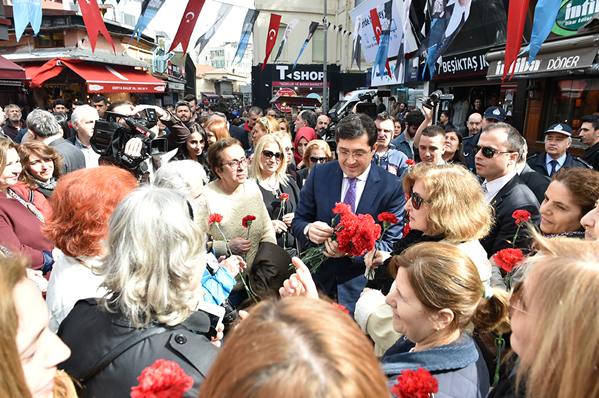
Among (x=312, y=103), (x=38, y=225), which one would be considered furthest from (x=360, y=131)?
(x=312, y=103)

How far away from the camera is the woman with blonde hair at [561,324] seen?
2.91 feet

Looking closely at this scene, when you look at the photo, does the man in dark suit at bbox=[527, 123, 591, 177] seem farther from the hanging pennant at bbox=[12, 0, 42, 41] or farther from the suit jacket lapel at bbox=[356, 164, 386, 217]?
the hanging pennant at bbox=[12, 0, 42, 41]

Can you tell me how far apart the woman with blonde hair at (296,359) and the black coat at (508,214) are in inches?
84.4

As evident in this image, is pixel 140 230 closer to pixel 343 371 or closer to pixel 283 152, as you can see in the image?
pixel 343 371

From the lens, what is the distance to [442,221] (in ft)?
6.41

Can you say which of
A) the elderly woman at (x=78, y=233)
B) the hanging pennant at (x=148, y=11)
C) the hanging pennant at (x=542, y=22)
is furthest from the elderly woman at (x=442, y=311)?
the hanging pennant at (x=148, y=11)

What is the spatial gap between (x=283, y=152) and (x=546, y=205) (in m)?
2.35

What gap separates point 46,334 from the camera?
0.96 meters

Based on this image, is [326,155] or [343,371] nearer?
[343,371]

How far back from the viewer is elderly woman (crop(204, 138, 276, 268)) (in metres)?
2.93

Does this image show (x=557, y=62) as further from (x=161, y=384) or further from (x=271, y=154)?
(x=161, y=384)

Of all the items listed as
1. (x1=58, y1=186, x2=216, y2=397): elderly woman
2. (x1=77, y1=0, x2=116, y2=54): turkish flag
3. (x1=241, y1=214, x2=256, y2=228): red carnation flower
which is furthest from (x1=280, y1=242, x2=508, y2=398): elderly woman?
(x1=77, y1=0, x2=116, y2=54): turkish flag

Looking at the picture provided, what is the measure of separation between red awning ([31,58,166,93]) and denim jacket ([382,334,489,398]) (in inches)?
594

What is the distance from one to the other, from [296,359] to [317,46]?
83.5 feet
